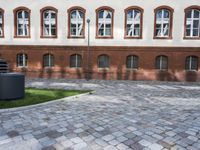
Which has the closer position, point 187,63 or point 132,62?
point 187,63

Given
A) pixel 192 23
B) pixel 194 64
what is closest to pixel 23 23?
pixel 192 23

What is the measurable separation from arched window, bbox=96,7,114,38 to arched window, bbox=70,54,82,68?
2625 mm

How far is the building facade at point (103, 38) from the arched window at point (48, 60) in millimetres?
46

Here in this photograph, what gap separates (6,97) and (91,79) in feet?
34.6

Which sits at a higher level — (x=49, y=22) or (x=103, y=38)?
(x=49, y=22)

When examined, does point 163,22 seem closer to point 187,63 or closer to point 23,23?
point 187,63

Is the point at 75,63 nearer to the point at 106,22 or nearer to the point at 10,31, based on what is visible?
the point at 106,22

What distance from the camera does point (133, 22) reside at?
1853cm

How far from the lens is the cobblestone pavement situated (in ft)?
16.1

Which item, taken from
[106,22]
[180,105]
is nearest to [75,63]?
[106,22]

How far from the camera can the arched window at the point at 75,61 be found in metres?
19.2

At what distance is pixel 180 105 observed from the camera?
360 inches

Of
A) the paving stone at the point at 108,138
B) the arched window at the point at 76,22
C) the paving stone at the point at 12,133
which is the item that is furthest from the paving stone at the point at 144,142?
the arched window at the point at 76,22

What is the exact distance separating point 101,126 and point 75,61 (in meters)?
13.6
